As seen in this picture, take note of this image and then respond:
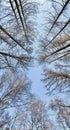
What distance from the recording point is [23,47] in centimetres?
1374

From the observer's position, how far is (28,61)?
12656 millimetres

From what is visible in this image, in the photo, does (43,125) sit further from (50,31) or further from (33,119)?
(50,31)

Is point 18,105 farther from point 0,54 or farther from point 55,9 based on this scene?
point 55,9

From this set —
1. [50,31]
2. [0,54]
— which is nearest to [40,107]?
[50,31]

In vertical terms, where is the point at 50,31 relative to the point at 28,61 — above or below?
above

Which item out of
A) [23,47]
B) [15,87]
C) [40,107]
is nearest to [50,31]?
[23,47]

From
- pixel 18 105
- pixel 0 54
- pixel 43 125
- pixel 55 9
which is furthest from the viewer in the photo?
pixel 43 125

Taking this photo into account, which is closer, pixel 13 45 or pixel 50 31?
pixel 13 45

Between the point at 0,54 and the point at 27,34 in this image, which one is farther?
the point at 27,34

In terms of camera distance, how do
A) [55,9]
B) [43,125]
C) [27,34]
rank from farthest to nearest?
[43,125], [27,34], [55,9]

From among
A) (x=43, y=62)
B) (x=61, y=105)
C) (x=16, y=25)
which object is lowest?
(x=61, y=105)

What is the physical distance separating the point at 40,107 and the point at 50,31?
725cm

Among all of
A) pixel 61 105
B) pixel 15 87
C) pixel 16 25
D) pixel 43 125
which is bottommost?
pixel 43 125

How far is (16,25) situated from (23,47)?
131 centimetres
